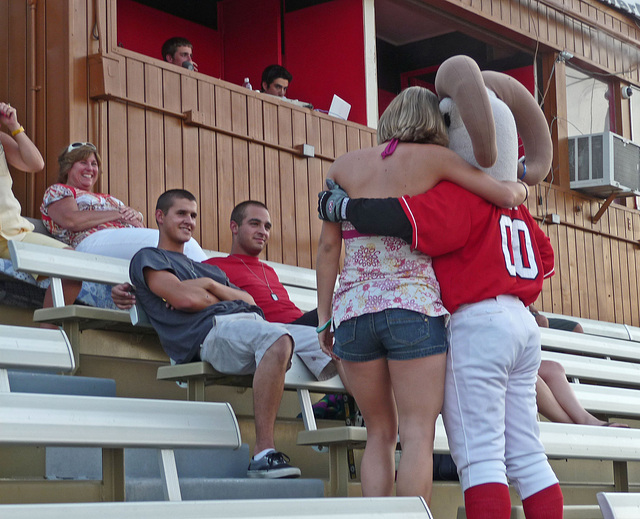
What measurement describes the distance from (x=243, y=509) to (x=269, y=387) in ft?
3.33

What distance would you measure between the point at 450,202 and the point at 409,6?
4.78m

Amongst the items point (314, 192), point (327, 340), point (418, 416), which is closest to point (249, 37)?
point (314, 192)

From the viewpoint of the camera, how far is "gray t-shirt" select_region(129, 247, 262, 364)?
10.3 ft

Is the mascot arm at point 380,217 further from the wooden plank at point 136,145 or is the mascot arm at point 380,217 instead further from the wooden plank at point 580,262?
the wooden plank at point 580,262

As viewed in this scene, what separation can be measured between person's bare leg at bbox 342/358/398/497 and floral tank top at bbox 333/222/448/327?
0.13 meters

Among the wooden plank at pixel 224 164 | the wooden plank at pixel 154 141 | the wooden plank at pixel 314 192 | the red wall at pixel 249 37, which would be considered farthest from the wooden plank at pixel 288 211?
the red wall at pixel 249 37

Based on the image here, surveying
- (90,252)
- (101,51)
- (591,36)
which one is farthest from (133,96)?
(591,36)

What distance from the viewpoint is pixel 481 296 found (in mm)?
2205

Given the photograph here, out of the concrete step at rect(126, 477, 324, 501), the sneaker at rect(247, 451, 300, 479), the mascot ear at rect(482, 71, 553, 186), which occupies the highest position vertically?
the mascot ear at rect(482, 71, 553, 186)

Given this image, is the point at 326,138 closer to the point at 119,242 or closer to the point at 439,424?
the point at 119,242

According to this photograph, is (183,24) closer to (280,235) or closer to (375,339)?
(280,235)

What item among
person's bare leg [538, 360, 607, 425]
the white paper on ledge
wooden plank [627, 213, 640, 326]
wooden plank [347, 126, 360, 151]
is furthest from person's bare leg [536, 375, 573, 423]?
wooden plank [627, 213, 640, 326]

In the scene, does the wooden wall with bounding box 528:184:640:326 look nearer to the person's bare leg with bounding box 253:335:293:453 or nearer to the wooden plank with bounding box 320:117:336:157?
the wooden plank with bounding box 320:117:336:157

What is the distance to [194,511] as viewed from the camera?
6.03ft
